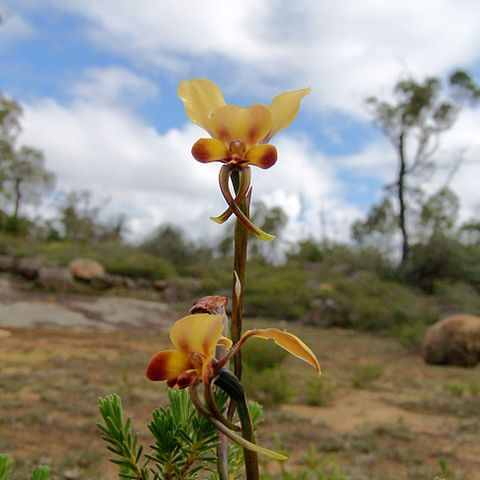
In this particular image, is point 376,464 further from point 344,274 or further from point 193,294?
point 344,274

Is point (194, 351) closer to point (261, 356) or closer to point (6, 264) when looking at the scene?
point (261, 356)

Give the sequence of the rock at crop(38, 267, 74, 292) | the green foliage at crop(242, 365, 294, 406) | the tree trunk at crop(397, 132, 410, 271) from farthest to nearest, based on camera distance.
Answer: the tree trunk at crop(397, 132, 410, 271)
the rock at crop(38, 267, 74, 292)
the green foliage at crop(242, 365, 294, 406)

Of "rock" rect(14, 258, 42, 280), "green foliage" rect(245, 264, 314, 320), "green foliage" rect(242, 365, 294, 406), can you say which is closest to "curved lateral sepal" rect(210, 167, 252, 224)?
"green foliage" rect(242, 365, 294, 406)

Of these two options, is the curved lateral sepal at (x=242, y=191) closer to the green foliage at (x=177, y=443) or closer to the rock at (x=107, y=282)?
the green foliage at (x=177, y=443)

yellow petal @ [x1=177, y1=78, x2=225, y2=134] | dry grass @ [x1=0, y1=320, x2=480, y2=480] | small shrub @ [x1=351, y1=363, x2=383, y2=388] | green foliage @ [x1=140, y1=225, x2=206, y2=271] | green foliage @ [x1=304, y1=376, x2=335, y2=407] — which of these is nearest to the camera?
yellow petal @ [x1=177, y1=78, x2=225, y2=134]

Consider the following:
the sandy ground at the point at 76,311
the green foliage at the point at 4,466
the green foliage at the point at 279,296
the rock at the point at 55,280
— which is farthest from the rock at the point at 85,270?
the green foliage at the point at 4,466

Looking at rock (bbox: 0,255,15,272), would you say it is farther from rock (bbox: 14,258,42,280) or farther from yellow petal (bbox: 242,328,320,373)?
yellow petal (bbox: 242,328,320,373)

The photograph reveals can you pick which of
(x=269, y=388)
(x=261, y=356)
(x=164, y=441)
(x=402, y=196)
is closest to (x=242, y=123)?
(x=164, y=441)
